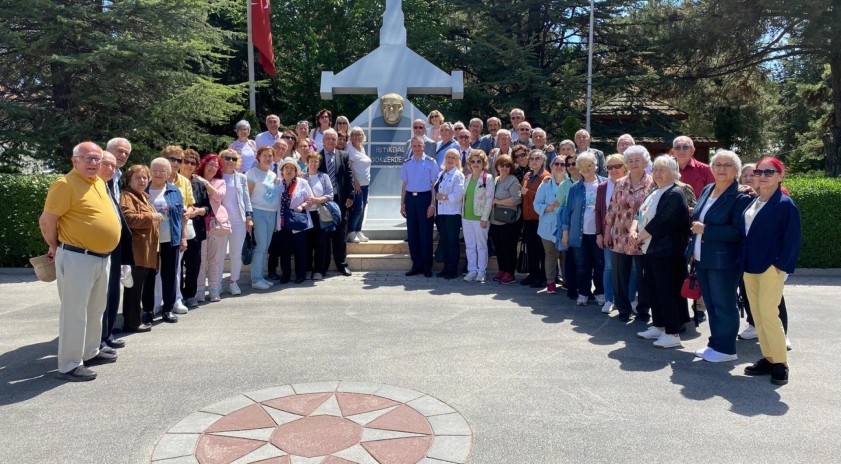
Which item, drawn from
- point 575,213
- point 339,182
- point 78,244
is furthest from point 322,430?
point 339,182

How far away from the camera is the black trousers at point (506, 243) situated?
839 centimetres

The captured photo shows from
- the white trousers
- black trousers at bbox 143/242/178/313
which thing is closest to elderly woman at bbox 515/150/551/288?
black trousers at bbox 143/242/178/313

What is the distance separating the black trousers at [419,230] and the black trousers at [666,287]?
11.7 ft

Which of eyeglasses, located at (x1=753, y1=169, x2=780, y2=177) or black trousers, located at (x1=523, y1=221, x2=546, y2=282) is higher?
eyeglasses, located at (x1=753, y1=169, x2=780, y2=177)

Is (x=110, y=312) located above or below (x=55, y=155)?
below

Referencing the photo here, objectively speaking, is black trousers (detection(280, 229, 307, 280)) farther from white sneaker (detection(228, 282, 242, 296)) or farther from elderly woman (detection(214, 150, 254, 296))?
white sneaker (detection(228, 282, 242, 296))

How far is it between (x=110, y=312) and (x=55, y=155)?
28.2 ft

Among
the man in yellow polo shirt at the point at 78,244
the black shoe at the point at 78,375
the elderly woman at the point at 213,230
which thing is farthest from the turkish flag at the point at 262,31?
the black shoe at the point at 78,375

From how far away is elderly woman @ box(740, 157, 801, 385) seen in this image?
471cm

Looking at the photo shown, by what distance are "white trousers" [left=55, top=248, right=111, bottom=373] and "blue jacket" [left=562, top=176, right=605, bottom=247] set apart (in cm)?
484

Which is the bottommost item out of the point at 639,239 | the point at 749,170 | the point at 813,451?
the point at 813,451

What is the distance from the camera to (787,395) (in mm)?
4508

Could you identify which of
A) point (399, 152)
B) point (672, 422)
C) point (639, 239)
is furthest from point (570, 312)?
point (399, 152)

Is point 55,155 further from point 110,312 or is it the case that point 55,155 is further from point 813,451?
point 813,451
